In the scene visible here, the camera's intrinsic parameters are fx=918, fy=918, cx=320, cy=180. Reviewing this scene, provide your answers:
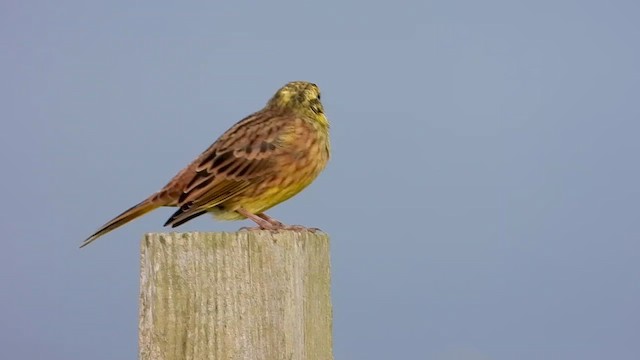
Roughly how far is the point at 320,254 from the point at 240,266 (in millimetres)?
492

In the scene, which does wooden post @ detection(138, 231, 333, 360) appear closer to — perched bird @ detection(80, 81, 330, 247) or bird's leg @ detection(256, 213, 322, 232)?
bird's leg @ detection(256, 213, 322, 232)

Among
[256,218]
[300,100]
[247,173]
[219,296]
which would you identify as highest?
[300,100]

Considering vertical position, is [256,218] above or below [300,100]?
below

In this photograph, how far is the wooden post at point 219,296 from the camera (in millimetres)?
3275

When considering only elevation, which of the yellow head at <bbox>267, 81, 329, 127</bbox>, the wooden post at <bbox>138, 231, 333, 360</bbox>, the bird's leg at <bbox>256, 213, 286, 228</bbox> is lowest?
the wooden post at <bbox>138, 231, 333, 360</bbox>

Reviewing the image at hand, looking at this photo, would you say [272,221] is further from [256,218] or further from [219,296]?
[219,296]

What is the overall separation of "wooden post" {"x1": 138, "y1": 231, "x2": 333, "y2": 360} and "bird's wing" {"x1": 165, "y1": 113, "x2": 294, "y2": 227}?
7.93 ft

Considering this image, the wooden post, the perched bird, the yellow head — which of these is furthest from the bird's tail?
the wooden post

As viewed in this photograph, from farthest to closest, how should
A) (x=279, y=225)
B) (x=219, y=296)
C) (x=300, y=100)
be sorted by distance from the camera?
(x=300, y=100)
(x=279, y=225)
(x=219, y=296)

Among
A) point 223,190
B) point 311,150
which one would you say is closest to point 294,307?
point 223,190

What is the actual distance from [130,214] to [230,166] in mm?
703

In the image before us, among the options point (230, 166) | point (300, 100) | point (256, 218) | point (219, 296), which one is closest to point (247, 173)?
point (230, 166)

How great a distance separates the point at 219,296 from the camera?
10.7ft

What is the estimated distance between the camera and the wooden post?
10.7ft
